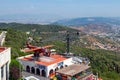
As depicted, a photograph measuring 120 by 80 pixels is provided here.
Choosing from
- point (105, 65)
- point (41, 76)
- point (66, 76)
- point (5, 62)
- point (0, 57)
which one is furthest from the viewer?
point (105, 65)

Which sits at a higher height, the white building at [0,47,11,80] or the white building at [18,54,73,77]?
the white building at [0,47,11,80]

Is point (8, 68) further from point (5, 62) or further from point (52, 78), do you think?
point (52, 78)

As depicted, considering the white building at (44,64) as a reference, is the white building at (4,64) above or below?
above

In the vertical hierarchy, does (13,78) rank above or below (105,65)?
above

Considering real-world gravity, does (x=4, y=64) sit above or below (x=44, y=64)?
above

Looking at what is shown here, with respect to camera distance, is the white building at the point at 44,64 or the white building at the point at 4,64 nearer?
the white building at the point at 4,64

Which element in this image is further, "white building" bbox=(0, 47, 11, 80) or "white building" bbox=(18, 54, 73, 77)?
"white building" bbox=(18, 54, 73, 77)

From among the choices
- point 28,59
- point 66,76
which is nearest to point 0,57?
point 66,76

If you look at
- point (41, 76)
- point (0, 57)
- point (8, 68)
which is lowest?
point (41, 76)

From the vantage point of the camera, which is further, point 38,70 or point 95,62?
point 95,62

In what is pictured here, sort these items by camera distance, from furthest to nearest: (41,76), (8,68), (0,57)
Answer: (41,76)
(8,68)
(0,57)

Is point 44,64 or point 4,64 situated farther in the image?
point 44,64
